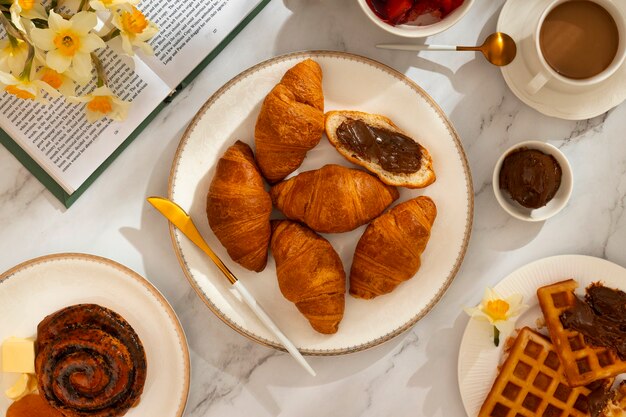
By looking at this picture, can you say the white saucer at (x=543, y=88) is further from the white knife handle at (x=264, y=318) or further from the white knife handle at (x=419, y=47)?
the white knife handle at (x=264, y=318)

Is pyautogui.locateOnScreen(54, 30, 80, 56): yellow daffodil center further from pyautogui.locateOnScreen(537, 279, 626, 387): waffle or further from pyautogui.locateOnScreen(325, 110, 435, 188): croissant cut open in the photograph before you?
pyautogui.locateOnScreen(537, 279, 626, 387): waffle

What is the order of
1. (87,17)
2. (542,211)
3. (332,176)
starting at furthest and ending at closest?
(542,211) < (332,176) < (87,17)

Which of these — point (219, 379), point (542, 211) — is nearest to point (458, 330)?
point (542, 211)

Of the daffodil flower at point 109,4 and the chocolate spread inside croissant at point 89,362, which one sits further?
the chocolate spread inside croissant at point 89,362

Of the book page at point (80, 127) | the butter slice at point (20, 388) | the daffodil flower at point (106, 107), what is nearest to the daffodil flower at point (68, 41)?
the daffodil flower at point (106, 107)

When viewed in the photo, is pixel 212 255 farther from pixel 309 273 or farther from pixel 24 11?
pixel 24 11

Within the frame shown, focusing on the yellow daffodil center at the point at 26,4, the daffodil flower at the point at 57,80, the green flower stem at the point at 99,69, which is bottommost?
the green flower stem at the point at 99,69

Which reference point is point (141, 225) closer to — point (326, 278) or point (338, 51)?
point (326, 278)
